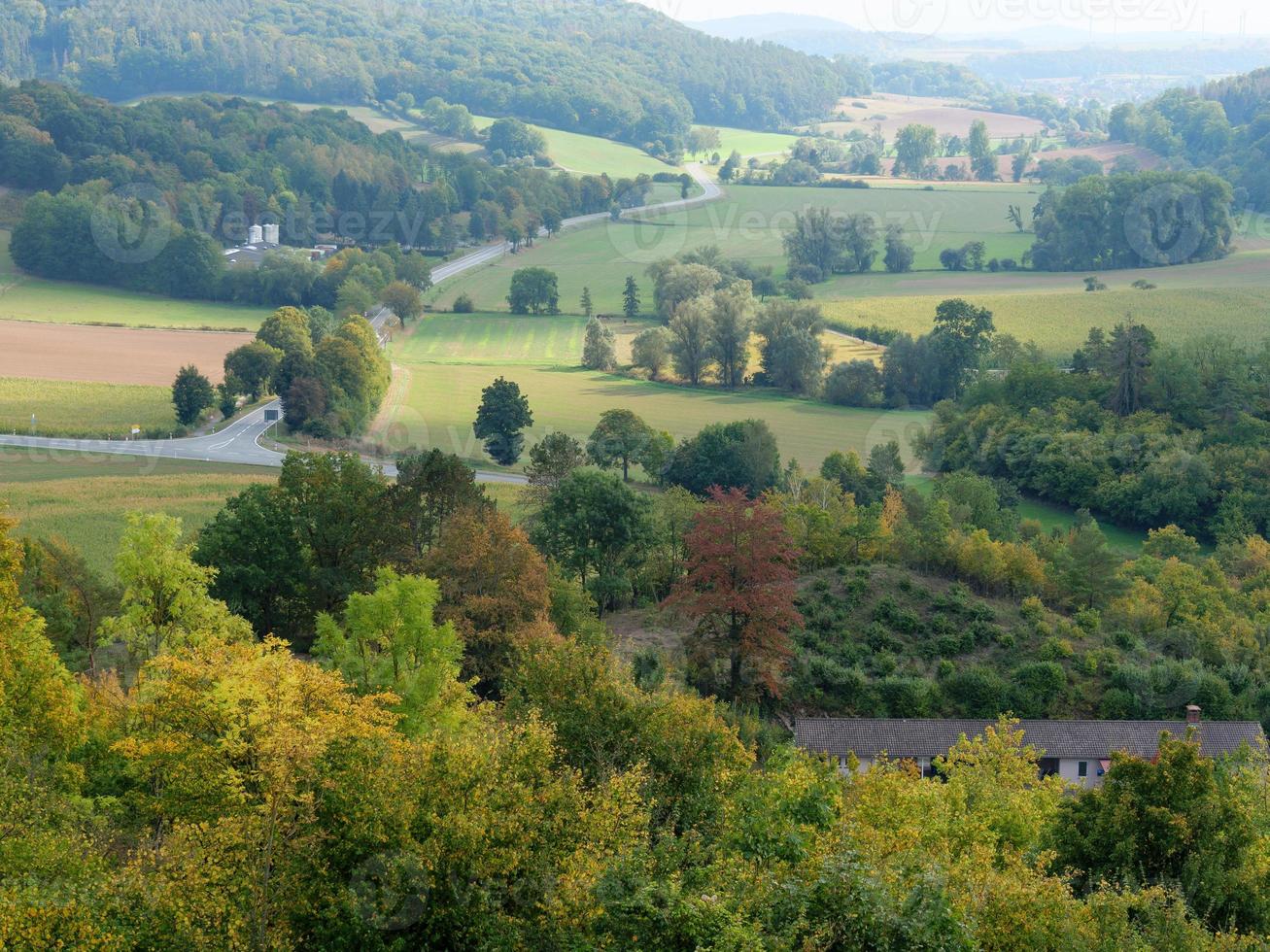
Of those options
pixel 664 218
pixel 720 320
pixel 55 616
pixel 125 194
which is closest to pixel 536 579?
pixel 55 616

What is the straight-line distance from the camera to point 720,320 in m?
83.2

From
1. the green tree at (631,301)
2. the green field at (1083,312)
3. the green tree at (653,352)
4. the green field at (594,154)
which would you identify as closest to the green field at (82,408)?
the green tree at (653,352)

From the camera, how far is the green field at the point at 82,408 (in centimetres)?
6391

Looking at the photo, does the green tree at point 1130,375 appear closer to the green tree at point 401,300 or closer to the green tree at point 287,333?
the green tree at point 287,333

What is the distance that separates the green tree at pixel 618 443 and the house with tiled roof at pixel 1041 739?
2740cm

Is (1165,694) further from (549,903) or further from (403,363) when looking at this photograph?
(403,363)

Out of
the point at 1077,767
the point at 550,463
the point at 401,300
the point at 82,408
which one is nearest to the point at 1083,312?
the point at 401,300

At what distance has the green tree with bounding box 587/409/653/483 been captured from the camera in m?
58.7

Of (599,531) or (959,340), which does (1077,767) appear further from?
(959,340)

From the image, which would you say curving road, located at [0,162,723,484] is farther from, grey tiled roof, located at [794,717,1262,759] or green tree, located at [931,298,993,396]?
green tree, located at [931,298,993,396]

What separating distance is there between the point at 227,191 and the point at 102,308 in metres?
22.0

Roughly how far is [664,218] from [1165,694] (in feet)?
341

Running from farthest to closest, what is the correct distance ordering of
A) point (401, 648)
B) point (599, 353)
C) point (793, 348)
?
point (599, 353) < point (793, 348) < point (401, 648)

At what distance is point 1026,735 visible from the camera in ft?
105
